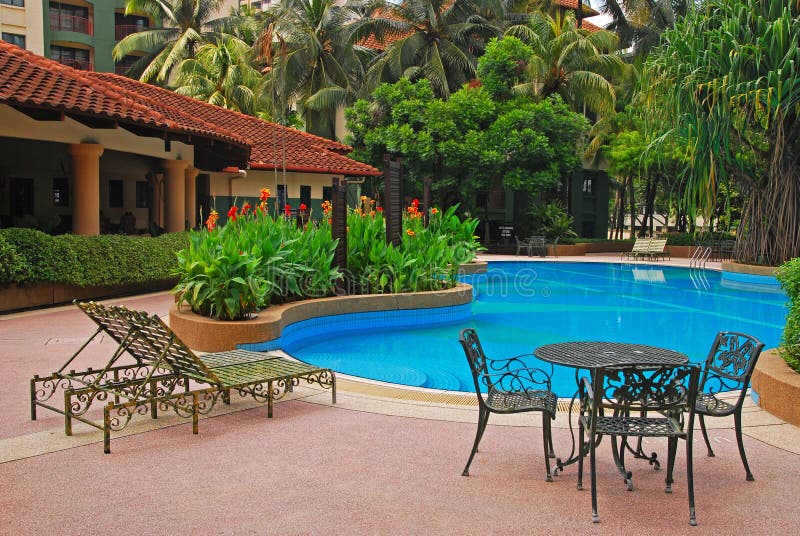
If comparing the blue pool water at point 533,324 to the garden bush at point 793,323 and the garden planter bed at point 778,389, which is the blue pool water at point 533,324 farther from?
the garden bush at point 793,323

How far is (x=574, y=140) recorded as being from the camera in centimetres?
3095

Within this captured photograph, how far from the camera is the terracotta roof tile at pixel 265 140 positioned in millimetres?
24375

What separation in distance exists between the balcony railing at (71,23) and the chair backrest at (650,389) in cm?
4923

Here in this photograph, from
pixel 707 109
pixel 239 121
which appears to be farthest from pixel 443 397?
pixel 239 121

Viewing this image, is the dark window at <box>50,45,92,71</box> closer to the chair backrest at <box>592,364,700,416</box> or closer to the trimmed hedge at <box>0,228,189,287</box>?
the trimmed hedge at <box>0,228,189,287</box>

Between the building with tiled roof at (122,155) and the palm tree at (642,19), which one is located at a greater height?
the palm tree at (642,19)

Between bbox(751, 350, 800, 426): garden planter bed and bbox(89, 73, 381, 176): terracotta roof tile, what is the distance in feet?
62.3

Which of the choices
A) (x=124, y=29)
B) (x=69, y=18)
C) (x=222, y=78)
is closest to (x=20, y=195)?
(x=222, y=78)

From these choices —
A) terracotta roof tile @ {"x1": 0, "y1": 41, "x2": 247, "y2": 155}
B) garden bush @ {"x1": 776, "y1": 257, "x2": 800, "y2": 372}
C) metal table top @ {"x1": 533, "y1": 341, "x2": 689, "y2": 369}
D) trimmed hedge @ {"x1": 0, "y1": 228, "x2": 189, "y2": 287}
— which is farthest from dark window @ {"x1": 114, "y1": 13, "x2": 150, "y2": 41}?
metal table top @ {"x1": 533, "y1": 341, "x2": 689, "y2": 369}

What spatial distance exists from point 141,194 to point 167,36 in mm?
24239

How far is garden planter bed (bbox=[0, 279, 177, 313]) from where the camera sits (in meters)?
12.0

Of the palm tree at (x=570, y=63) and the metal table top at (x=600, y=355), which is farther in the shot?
the palm tree at (x=570, y=63)

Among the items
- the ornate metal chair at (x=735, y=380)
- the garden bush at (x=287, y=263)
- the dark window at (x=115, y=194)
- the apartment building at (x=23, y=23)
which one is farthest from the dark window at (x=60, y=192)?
the apartment building at (x=23, y=23)

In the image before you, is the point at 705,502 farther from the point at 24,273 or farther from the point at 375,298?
the point at 24,273
